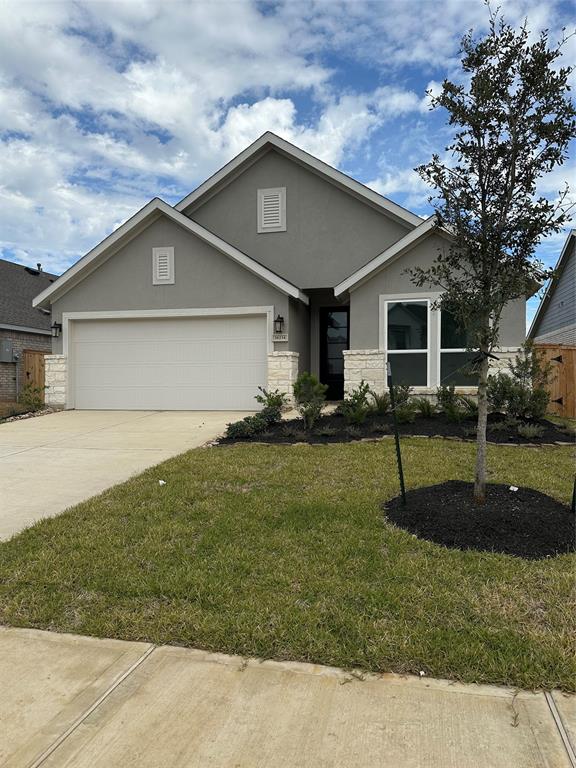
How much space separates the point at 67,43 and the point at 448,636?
10791 millimetres

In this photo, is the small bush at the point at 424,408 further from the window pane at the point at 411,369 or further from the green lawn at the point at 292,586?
the green lawn at the point at 292,586

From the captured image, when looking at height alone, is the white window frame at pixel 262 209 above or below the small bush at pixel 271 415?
above

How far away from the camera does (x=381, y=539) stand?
14.2ft

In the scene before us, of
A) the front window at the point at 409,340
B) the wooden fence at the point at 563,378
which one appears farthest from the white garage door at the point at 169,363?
the wooden fence at the point at 563,378

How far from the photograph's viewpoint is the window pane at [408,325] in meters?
11.6

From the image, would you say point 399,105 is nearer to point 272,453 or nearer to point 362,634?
point 272,453

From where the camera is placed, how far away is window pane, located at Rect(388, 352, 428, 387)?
38.2 feet

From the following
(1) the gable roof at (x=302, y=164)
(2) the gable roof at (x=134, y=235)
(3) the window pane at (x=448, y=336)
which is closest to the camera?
(3) the window pane at (x=448, y=336)

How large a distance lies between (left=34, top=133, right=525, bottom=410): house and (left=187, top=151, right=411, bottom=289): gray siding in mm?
28

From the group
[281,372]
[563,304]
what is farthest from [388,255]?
[563,304]

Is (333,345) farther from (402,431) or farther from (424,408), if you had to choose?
(402,431)

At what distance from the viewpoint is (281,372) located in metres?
12.6

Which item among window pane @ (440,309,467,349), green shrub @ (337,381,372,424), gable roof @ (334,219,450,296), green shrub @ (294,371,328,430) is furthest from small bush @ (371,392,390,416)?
gable roof @ (334,219,450,296)

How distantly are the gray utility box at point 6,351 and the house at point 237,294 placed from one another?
592cm
